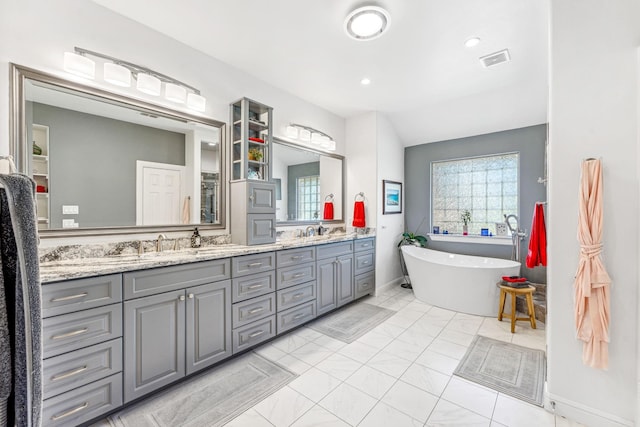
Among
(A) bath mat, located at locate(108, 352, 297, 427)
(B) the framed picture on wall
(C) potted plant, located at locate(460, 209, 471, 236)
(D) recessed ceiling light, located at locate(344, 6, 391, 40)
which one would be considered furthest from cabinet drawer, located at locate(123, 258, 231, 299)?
(C) potted plant, located at locate(460, 209, 471, 236)

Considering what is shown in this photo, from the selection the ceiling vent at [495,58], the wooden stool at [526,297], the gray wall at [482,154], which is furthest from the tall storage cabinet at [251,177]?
the gray wall at [482,154]

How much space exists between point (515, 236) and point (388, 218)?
173cm

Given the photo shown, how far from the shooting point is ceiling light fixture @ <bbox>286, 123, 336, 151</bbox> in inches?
137

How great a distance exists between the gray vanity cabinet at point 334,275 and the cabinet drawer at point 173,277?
1.21 metres

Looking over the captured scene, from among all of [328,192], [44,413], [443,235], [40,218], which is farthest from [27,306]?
[443,235]

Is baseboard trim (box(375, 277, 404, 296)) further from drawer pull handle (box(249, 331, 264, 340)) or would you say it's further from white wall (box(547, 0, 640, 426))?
white wall (box(547, 0, 640, 426))

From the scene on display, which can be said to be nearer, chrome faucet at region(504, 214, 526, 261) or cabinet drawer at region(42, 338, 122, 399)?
cabinet drawer at region(42, 338, 122, 399)

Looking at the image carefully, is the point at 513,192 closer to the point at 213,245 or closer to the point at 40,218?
the point at 213,245

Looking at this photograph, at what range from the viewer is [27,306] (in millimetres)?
795

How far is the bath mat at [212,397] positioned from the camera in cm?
168

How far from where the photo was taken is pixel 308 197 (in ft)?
12.5

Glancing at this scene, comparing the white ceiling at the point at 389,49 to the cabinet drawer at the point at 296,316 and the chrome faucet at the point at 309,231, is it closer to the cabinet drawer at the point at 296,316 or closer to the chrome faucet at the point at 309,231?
the chrome faucet at the point at 309,231

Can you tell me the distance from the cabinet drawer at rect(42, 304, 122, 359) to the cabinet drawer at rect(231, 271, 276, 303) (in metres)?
0.81

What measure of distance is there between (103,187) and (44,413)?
1409 millimetres
